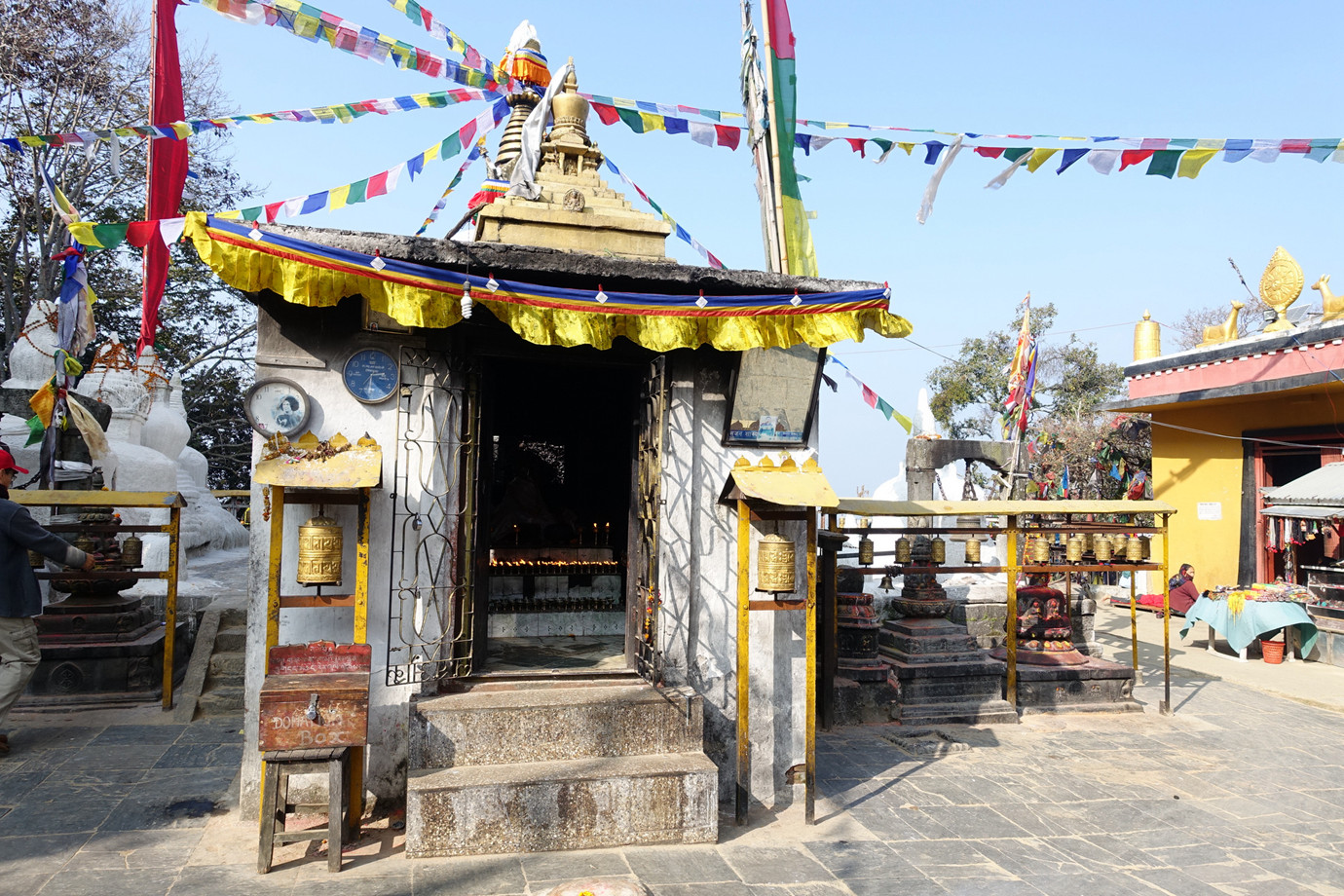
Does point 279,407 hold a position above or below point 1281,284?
below

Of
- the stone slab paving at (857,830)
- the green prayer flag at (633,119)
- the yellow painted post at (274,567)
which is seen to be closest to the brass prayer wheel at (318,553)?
the yellow painted post at (274,567)

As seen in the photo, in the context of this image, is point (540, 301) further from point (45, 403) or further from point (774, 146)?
point (45, 403)

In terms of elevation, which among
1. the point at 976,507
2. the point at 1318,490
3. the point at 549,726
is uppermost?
the point at 1318,490

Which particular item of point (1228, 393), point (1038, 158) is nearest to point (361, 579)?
point (1038, 158)

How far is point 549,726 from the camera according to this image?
575 centimetres

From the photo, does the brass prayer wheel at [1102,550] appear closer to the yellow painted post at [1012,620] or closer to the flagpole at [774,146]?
the yellow painted post at [1012,620]

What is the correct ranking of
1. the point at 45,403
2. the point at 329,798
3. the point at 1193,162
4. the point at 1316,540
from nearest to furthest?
1. the point at 329,798
2. the point at 1193,162
3. the point at 45,403
4. the point at 1316,540

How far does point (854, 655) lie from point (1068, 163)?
5.63 metres

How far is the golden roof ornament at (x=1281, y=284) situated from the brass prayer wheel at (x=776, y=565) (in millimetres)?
16388

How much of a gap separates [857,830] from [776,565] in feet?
6.41

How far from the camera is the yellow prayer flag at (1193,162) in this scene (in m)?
7.95

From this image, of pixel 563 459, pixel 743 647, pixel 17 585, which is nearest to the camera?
pixel 743 647

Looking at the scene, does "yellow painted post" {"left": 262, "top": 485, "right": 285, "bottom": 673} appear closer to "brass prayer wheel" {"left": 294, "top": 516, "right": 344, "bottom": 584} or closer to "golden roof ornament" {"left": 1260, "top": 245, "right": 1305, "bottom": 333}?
"brass prayer wheel" {"left": 294, "top": 516, "right": 344, "bottom": 584}

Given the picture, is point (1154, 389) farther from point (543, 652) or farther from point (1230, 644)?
point (543, 652)
